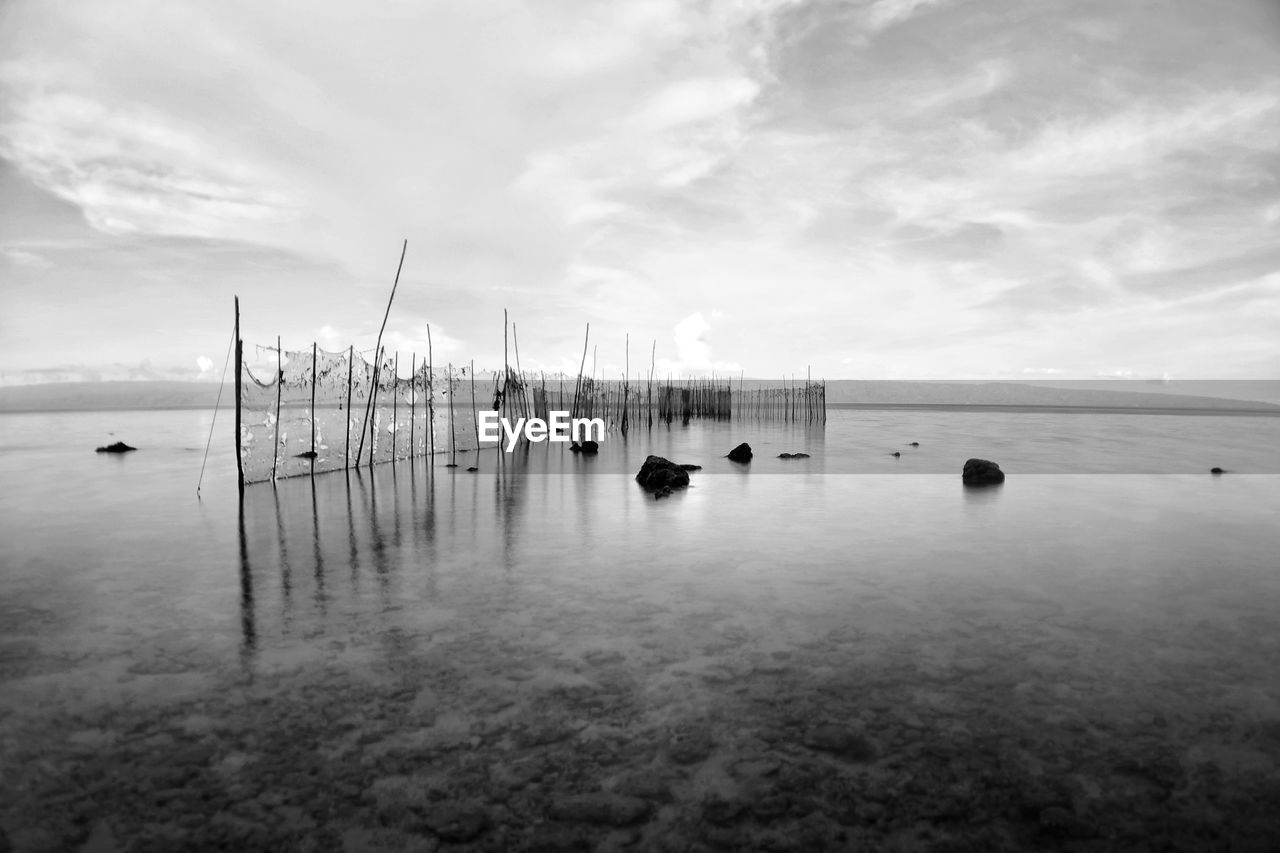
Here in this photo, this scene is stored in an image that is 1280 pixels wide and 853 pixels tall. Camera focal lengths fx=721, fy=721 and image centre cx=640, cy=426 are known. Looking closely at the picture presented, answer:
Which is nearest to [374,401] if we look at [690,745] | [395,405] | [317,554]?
[395,405]

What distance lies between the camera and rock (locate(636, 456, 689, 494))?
35.7 feet

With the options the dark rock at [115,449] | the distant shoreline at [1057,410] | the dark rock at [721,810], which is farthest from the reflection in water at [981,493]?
the distant shoreline at [1057,410]

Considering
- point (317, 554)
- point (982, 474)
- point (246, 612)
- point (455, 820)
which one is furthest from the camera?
point (982, 474)

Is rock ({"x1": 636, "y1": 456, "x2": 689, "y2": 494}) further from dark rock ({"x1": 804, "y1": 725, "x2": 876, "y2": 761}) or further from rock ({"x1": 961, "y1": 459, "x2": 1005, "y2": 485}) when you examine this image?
dark rock ({"x1": 804, "y1": 725, "x2": 876, "y2": 761})

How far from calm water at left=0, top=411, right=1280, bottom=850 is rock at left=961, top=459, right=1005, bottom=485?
3.19 m

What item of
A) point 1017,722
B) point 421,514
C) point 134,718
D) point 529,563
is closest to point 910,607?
point 1017,722

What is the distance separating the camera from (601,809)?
8.26ft

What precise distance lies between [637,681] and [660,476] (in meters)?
7.41

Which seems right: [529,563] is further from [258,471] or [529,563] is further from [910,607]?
[258,471]

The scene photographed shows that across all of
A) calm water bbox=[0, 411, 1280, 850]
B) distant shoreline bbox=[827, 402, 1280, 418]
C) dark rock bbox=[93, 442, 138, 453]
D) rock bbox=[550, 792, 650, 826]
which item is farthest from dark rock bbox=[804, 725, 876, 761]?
distant shoreline bbox=[827, 402, 1280, 418]

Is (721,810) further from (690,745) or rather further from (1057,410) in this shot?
(1057,410)

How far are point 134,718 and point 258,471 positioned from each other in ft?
29.9

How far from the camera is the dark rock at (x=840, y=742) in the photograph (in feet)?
9.52

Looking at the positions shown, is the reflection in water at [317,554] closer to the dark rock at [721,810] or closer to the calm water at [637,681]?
the calm water at [637,681]
